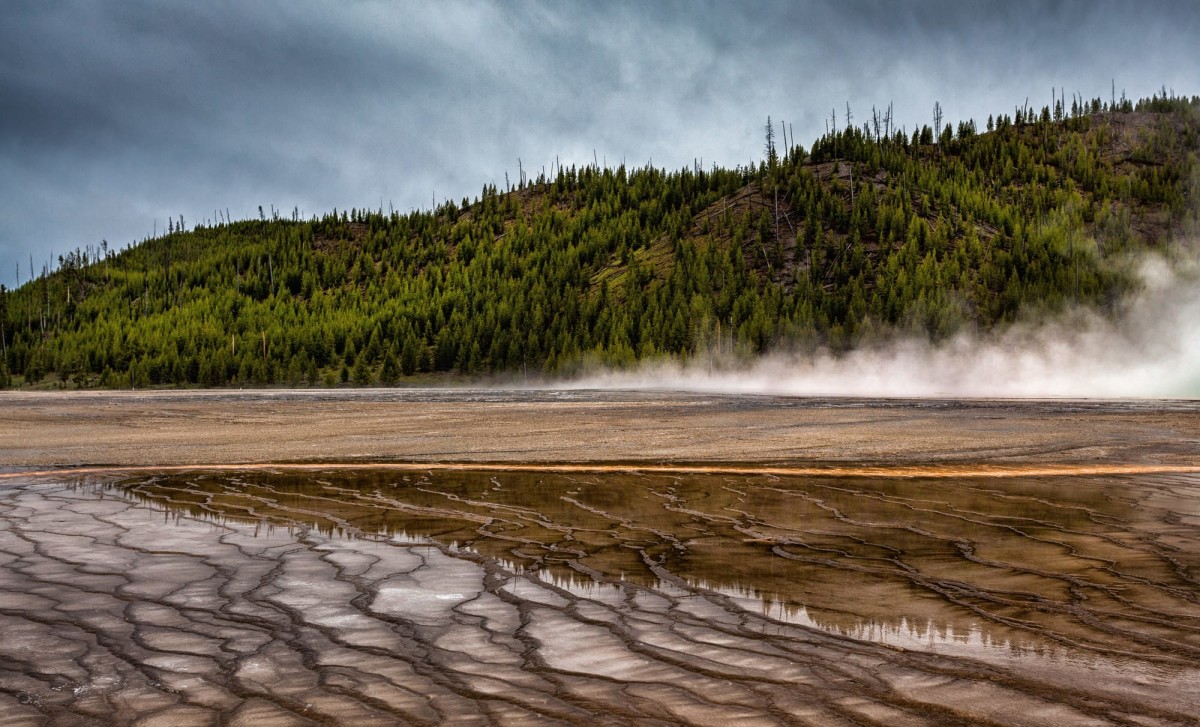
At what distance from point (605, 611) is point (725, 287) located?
437ft

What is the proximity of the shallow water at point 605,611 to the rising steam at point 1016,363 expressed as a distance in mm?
73825

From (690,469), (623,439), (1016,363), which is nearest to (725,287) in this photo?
(1016,363)

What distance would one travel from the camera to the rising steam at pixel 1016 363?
82.9 metres

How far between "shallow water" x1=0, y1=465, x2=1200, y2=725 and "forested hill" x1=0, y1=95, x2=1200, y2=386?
108227 mm

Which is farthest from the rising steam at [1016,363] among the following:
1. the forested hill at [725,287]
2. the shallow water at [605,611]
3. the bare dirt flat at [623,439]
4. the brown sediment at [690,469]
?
the shallow water at [605,611]

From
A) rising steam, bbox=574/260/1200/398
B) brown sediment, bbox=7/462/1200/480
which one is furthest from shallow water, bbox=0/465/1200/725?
rising steam, bbox=574/260/1200/398

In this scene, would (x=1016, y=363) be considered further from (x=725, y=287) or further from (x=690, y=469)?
(x=690, y=469)

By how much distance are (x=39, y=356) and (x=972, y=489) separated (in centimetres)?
17716

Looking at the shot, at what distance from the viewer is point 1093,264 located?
428ft

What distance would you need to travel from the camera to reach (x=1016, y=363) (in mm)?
96750

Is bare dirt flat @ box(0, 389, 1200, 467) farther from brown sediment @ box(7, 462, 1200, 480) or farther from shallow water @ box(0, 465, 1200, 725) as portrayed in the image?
shallow water @ box(0, 465, 1200, 725)

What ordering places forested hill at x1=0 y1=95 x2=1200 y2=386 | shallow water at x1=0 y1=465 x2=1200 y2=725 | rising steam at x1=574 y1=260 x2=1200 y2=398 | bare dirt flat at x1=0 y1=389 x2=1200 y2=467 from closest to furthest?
shallow water at x1=0 y1=465 x2=1200 y2=725 → bare dirt flat at x1=0 y1=389 x2=1200 y2=467 → rising steam at x1=574 y1=260 x2=1200 y2=398 → forested hill at x1=0 y1=95 x2=1200 y2=386

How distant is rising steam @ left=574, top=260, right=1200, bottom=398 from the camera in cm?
8294

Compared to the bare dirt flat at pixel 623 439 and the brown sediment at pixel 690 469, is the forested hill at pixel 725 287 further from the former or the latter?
the brown sediment at pixel 690 469
